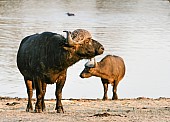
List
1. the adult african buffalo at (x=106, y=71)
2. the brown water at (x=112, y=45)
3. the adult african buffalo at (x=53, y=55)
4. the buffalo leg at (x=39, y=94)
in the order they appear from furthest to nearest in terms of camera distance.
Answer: the brown water at (x=112, y=45), the adult african buffalo at (x=106, y=71), the buffalo leg at (x=39, y=94), the adult african buffalo at (x=53, y=55)

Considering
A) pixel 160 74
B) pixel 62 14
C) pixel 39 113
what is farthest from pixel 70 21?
pixel 39 113

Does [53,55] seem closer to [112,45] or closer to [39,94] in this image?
[39,94]

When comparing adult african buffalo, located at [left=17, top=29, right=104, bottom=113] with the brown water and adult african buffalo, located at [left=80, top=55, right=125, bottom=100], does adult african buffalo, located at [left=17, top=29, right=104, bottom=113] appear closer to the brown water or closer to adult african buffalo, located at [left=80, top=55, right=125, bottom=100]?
adult african buffalo, located at [left=80, top=55, right=125, bottom=100]

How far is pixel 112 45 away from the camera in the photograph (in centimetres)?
3142

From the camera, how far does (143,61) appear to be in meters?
25.8

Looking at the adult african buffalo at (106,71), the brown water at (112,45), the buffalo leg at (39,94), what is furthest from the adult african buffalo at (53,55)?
the brown water at (112,45)

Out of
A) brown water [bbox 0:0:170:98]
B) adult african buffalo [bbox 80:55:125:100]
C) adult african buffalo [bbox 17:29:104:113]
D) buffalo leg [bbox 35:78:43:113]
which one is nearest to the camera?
adult african buffalo [bbox 17:29:104:113]

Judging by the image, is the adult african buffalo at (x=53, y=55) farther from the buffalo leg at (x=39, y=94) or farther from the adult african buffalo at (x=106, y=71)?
the adult african buffalo at (x=106, y=71)

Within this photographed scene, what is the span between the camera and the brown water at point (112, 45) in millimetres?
19531

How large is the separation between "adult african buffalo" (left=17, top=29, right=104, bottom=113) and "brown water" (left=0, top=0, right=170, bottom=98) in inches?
241

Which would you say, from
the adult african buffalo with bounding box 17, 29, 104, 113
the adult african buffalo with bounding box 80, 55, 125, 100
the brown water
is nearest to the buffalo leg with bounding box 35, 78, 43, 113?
the adult african buffalo with bounding box 17, 29, 104, 113

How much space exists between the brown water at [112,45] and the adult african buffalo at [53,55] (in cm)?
611

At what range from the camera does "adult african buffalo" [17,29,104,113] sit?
11.0m

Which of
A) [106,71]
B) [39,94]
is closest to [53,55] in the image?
[39,94]
